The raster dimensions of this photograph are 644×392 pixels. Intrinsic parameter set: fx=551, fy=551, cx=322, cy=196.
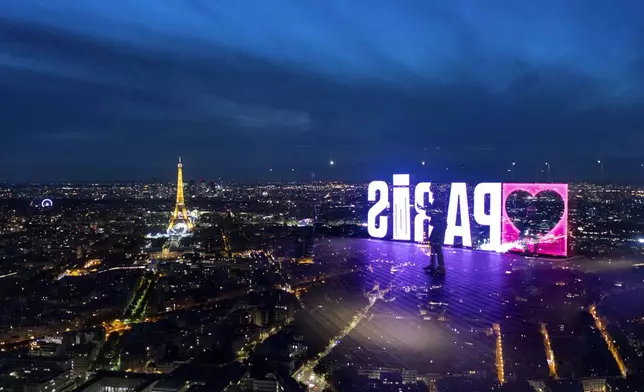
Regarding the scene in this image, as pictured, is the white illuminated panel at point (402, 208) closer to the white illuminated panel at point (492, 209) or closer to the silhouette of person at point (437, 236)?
the silhouette of person at point (437, 236)

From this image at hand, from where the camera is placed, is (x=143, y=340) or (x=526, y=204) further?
(x=526, y=204)

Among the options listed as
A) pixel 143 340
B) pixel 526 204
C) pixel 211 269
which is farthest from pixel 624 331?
pixel 211 269

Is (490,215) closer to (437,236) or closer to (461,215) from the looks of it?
(461,215)

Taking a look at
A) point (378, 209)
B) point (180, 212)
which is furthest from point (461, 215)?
point (180, 212)

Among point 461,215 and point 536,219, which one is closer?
point 461,215

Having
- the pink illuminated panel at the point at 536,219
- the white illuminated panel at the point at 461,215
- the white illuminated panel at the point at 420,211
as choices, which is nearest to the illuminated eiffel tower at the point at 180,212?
the white illuminated panel at the point at 420,211

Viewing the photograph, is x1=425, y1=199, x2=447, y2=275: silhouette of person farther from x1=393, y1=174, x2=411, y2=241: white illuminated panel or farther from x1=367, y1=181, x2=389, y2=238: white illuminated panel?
x1=367, y1=181, x2=389, y2=238: white illuminated panel

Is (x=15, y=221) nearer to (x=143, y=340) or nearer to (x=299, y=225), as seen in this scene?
(x=299, y=225)
